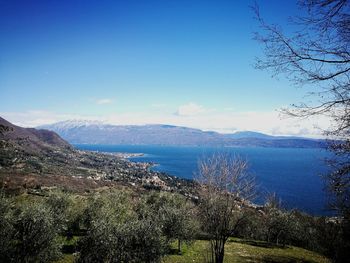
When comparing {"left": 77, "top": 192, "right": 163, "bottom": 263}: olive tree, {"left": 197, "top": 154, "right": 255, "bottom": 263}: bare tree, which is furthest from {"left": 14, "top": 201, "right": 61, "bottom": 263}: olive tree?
{"left": 197, "top": 154, "right": 255, "bottom": 263}: bare tree

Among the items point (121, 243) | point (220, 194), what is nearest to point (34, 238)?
point (121, 243)

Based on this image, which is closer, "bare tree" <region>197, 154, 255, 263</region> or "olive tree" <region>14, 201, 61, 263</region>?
"bare tree" <region>197, 154, 255, 263</region>

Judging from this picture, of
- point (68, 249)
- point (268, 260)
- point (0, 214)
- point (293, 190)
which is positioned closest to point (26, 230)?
point (0, 214)

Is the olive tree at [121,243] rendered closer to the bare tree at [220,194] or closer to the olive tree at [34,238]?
the olive tree at [34,238]

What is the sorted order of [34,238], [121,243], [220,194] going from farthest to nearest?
[121,243]
[34,238]
[220,194]

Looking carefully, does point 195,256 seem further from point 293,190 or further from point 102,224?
point 293,190

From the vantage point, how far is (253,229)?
4825 cm

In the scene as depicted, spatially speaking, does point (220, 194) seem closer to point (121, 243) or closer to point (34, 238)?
point (121, 243)

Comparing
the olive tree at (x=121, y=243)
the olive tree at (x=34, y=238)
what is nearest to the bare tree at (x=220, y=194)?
the olive tree at (x=121, y=243)

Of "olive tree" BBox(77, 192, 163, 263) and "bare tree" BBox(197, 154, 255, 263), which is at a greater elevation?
"bare tree" BBox(197, 154, 255, 263)

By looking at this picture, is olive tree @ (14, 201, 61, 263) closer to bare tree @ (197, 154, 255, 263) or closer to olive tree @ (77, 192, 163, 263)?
olive tree @ (77, 192, 163, 263)

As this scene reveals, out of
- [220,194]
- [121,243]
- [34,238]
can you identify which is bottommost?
[121,243]

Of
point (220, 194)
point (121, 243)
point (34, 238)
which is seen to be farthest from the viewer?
point (121, 243)

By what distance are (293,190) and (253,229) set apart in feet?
304
